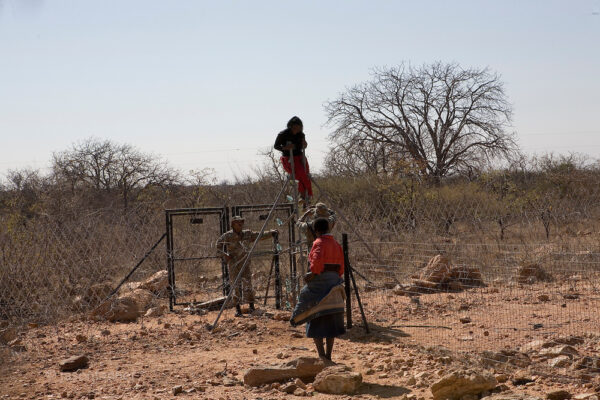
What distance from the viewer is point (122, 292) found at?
10188mm

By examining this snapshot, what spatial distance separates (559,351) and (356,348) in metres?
1.95

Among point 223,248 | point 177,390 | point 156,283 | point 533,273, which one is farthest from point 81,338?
point 533,273

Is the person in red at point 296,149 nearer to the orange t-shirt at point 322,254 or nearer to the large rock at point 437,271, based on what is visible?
the orange t-shirt at point 322,254

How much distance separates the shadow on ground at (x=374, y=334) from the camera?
21.9 ft

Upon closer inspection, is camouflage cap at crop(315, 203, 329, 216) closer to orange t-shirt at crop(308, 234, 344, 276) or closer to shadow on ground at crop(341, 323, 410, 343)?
orange t-shirt at crop(308, 234, 344, 276)

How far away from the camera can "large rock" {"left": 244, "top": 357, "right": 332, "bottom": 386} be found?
5.23 meters

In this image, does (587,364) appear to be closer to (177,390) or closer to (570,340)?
(570,340)

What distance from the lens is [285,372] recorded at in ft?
17.3

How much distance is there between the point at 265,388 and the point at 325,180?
16.7 metres

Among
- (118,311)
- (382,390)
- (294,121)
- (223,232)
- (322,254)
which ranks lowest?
(382,390)

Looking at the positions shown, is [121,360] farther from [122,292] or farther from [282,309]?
[122,292]

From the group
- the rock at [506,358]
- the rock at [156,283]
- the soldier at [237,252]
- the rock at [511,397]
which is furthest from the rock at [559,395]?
the rock at [156,283]

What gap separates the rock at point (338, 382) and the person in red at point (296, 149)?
10.2 ft

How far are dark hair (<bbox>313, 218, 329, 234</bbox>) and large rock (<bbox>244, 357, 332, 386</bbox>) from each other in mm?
1144
